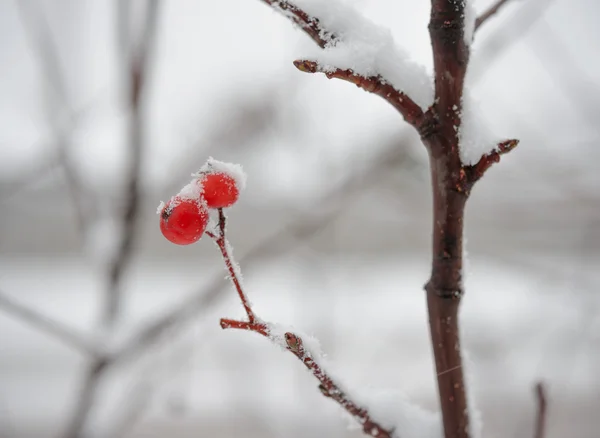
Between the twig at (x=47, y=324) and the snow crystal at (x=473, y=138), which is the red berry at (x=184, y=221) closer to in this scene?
the snow crystal at (x=473, y=138)

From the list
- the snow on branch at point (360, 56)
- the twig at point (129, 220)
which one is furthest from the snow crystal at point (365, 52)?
the twig at point (129, 220)

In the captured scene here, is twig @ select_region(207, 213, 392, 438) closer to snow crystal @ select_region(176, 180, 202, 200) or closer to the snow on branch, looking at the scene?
snow crystal @ select_region(176, 180, 202, 200)

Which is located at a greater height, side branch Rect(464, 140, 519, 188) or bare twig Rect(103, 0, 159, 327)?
bare twig Rect(103, 0, 159, 327)

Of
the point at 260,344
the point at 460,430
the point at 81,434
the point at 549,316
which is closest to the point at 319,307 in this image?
the point at 260,344

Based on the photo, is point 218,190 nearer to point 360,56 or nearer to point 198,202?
point 198,202

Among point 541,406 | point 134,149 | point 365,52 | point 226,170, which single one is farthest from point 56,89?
point 541,406

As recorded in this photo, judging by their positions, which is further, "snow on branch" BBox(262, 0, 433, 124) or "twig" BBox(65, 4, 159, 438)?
"twig" BBox(65, 4, 159, 438)

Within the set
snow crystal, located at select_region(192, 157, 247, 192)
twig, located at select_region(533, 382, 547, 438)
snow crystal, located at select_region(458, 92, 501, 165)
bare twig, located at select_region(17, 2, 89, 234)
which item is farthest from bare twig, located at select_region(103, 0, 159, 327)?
twig, located at select_region(533, 382, 547, 438)
